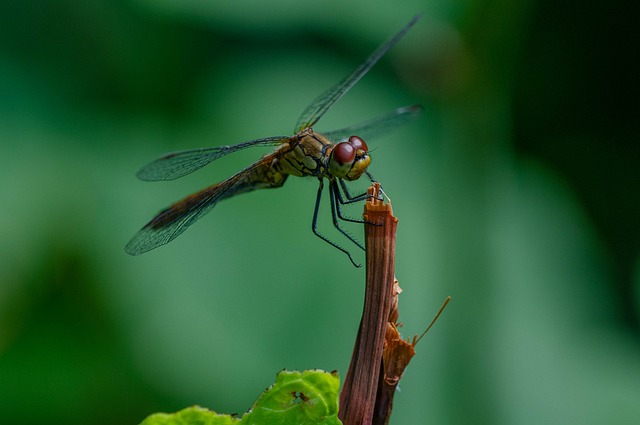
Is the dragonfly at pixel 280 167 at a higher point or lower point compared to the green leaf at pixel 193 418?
higher

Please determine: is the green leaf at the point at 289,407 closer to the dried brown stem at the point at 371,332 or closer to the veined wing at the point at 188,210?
the dried brown stem at the point at 371,332

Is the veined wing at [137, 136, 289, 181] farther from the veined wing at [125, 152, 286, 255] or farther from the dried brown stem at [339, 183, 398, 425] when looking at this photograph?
the dried brown stem at [339, 183, 398, 425]

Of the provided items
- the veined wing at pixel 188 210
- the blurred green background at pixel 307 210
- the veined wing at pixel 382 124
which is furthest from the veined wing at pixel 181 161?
the blurred green background at pixel 307 210

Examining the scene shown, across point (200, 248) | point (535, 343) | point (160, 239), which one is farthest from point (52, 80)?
point (535, 343)

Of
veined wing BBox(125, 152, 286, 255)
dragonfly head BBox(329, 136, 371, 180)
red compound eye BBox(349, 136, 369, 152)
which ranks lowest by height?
veined wing BBox(125, 152, 286, 255)

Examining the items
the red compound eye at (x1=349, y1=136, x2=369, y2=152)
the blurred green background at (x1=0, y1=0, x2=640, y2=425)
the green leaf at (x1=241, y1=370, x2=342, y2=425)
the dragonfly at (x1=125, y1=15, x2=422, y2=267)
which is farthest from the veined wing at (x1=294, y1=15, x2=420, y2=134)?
the green leaf at (x1=241, y1=370, x2=342, y2=425)

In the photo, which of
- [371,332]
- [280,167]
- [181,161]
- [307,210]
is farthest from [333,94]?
[371,332]

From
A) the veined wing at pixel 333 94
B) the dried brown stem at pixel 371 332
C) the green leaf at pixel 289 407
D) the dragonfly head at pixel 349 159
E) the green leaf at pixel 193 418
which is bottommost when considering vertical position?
the green leaf at pixel 193 418
